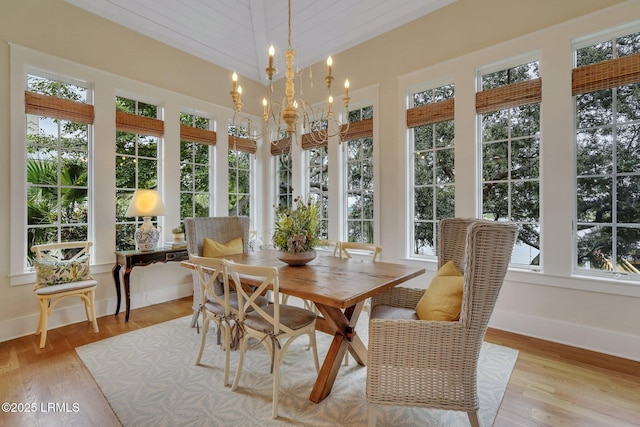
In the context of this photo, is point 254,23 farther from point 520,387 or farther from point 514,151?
point 520,387

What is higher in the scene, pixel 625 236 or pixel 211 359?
pixel 625 236

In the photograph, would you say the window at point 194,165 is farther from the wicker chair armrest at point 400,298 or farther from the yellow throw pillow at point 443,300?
the yellow throw pillow at point 443,300

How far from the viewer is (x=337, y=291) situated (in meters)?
1.74

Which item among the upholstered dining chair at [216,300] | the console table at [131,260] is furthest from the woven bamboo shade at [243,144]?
the upholstered dining chair at [216,300]

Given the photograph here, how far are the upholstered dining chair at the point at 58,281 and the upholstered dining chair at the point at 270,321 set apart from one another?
197 centimetres

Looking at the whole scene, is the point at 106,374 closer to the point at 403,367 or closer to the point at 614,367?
the point at 403,367

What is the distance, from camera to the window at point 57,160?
312cm

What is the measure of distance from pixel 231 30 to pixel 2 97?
2.81 meters

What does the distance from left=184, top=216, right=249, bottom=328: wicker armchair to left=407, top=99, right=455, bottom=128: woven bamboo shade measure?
2340mm

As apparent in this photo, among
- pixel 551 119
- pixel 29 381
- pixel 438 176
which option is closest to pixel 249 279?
pixel 29 381

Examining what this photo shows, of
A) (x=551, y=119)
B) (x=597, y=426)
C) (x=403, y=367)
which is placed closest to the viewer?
(x=403, y=367)

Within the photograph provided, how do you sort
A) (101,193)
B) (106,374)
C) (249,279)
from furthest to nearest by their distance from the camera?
(101,193)
(106,374)
(249,279)

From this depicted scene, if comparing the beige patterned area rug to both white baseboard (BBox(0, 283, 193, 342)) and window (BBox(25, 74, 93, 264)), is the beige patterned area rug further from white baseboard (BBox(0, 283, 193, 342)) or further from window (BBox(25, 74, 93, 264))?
window (BBox(25, 74, 93, 264))

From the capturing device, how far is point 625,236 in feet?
8.36
